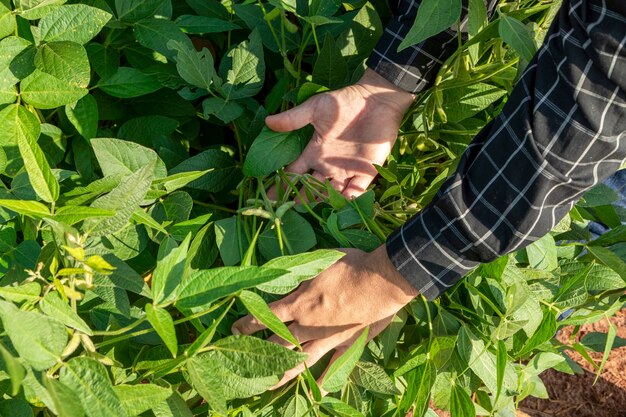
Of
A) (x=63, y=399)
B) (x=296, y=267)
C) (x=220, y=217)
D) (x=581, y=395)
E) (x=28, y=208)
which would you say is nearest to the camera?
(x=63, y=399)

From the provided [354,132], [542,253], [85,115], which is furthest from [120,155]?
[542,253]

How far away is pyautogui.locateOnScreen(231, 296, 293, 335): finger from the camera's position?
37.6 inches

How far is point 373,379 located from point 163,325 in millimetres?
439

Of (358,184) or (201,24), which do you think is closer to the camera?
(201,24)

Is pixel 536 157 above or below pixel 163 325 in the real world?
above

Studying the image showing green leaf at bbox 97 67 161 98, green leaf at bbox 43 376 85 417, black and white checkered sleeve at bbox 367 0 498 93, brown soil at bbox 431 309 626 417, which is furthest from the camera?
brown soil at bbox 431 309 626 417

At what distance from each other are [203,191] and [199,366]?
1.49ft

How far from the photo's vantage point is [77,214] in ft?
2.34

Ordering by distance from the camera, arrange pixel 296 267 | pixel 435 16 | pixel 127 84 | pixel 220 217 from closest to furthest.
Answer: pixel 296 267, pixel 435 16, pixel 127 84, pixel 220 217

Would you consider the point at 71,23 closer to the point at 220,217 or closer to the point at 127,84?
the point at 127,84

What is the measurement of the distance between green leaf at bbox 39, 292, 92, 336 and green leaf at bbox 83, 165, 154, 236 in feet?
0.32

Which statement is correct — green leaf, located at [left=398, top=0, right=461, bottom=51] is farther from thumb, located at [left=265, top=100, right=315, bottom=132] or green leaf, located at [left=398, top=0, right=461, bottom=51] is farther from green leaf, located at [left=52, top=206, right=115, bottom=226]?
green leaf, located at [left=52, top=206, right=115, bottom=226]

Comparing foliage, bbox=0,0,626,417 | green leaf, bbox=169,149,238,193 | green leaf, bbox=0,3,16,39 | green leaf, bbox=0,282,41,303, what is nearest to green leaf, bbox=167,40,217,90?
foliage, bbox=0,0,626,417

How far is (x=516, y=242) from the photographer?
0.92 m
